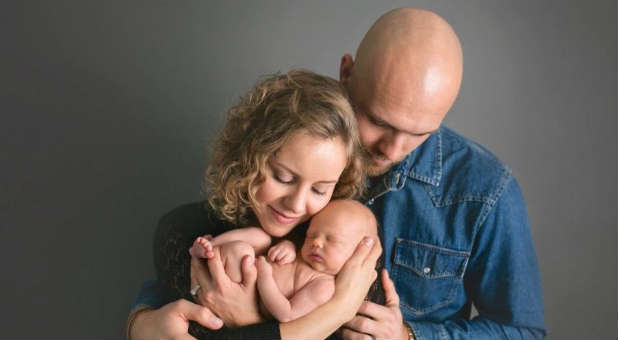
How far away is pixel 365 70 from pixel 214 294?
867mm

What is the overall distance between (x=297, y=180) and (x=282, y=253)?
0.24 m

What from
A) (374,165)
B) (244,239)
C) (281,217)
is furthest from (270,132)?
(374,165)

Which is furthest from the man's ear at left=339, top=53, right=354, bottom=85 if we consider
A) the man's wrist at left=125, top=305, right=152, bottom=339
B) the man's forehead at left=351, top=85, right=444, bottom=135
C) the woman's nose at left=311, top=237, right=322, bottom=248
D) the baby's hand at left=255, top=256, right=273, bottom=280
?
the man's wrist at left=125, top=305, right=152, bottom=339

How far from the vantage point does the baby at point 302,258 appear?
1.73 m

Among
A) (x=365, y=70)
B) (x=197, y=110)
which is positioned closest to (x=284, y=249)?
(x=365, y=70)

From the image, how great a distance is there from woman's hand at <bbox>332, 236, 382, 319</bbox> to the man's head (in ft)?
1.10

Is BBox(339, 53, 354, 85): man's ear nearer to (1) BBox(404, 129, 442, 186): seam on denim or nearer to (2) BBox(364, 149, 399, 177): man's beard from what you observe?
(2) BBox(364, 149, 399, 177): man's beard

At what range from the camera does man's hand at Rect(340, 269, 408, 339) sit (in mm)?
1893

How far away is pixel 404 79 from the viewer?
1843 millimetres

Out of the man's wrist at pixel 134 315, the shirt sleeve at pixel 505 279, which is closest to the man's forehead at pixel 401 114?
the shirt sleeve at pixel 505 279

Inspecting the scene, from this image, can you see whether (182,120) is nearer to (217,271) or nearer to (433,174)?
(217,271)

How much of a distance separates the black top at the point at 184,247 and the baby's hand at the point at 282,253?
0.19 metres

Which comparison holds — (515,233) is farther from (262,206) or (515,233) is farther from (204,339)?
(204,339)

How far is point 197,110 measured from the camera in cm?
263
